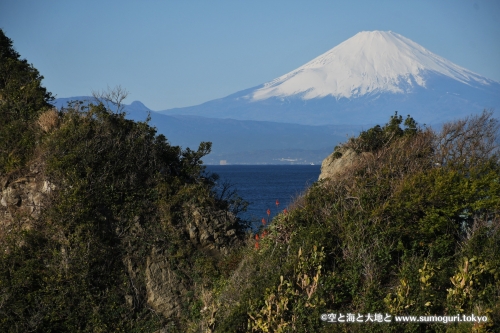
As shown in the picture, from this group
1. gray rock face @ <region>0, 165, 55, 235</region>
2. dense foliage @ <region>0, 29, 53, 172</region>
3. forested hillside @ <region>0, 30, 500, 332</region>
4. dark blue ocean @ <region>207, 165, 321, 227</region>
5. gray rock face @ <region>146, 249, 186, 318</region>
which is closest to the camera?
forested hillside @ <region>0, 30, 500, 332</region>

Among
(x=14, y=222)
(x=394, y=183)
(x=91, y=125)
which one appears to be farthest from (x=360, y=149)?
(x=14, y=222)

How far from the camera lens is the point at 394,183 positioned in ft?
53.1

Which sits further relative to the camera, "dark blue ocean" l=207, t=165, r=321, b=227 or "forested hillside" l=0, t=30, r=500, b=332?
"dark blue ocean" l=207, t=165, r=321, b=227

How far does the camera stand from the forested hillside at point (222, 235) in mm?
14203

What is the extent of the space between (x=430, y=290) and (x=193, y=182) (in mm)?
8509

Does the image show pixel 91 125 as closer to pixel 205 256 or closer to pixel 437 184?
pixel 205 256

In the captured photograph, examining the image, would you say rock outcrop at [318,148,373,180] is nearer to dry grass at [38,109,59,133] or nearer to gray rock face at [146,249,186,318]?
gray rock face at [146,249,186,318]

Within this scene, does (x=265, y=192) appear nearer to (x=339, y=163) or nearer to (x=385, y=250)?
(x=339, y=163)

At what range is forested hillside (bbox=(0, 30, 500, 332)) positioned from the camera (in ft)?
46.6

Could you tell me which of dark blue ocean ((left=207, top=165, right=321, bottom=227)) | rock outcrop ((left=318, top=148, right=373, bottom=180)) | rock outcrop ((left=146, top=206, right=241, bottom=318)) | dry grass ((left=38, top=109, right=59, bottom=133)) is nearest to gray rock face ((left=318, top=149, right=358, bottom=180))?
rock outcrop ((left=318, top=148, right=373, bottom=180))

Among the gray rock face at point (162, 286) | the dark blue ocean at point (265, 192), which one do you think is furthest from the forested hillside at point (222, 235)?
the dark blue ocean at point (265, 192)

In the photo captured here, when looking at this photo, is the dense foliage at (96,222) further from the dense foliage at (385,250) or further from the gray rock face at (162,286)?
the dense foliage at (385,250)

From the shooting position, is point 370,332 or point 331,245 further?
point 331,245

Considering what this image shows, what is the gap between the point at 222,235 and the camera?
18.6 metres
